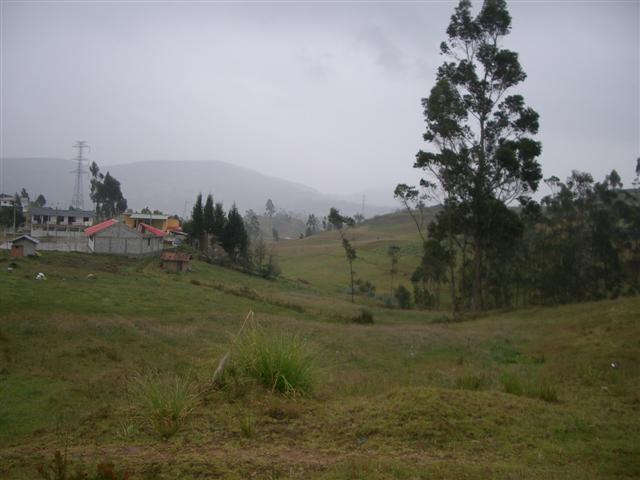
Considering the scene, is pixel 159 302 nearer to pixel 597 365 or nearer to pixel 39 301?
pixel 39 301

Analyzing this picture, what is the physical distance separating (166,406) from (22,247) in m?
40.9

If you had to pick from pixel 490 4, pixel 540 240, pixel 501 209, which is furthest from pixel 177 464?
pixel 540 240

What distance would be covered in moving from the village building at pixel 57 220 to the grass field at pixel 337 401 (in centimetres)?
5897

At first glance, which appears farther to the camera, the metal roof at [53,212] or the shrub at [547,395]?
the metal roof at [53,212]

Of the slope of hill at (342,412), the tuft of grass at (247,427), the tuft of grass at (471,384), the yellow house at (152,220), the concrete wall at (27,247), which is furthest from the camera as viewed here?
the yellow house at (152,220)

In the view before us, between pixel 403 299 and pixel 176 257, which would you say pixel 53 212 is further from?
pixel 403 299

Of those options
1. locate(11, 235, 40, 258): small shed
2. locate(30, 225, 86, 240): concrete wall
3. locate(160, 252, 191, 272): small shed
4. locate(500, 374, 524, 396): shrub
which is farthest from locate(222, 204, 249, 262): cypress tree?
locate(500, 374, 524, 396): shrub

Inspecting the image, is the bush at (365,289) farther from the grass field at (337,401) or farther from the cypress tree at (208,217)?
the grass field at (337,401)

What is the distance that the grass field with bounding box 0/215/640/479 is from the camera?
177 inches

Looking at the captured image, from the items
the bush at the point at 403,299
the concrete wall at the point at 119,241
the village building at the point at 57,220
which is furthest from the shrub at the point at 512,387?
the village building at the point at 57,220

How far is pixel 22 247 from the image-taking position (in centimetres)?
4009

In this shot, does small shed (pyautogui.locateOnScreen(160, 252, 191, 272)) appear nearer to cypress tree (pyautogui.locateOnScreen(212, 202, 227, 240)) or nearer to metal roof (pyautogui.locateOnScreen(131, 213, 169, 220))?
cypress tree (pyautogui.locateOnScreen(212, 202, 227, 240))

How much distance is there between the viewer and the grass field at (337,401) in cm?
450

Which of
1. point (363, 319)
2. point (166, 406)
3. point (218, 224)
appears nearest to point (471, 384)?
point (166, 406)
